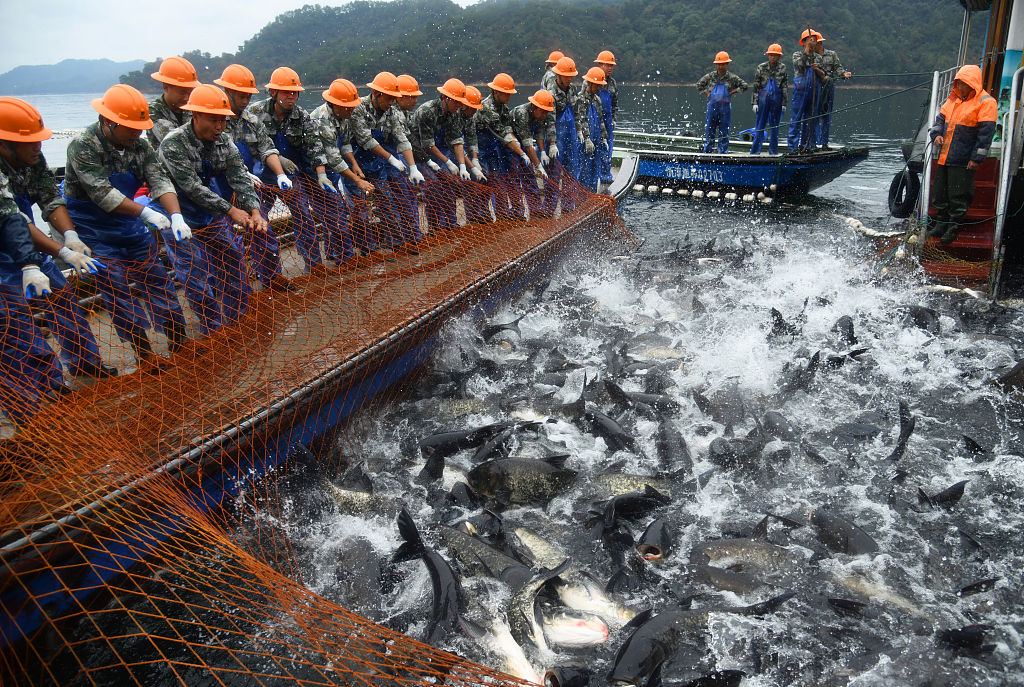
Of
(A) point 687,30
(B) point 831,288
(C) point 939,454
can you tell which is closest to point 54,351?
(C) point 939,454

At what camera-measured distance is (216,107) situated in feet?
18.0

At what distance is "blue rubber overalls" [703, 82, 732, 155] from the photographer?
15734 mm

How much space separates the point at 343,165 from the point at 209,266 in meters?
2.60

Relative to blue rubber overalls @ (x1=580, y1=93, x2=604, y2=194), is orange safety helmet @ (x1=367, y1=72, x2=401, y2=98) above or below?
above

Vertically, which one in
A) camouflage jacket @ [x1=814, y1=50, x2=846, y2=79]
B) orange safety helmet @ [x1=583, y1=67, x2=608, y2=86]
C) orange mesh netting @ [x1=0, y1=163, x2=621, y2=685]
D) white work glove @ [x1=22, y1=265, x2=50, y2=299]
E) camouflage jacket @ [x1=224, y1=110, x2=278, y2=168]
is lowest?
orange mesh netting @ [x1=0, y1=163, x2=621, y2=685]

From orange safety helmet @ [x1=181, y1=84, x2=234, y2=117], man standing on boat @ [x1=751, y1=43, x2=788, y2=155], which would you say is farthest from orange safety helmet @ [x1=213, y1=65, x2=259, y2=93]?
man standing on boat @ [x1=751, y1=43, x2=788, y2=155]

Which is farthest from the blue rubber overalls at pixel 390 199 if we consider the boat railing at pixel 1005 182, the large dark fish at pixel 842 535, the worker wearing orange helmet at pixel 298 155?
the boat railing at pixel 1005 182

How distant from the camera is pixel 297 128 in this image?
24.8 ft

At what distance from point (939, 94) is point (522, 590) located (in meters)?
12.7

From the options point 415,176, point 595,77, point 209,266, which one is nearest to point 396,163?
point 415,176

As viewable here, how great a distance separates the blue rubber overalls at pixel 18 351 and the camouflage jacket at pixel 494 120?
22.5ft

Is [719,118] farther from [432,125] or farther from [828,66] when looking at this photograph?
[432,125]

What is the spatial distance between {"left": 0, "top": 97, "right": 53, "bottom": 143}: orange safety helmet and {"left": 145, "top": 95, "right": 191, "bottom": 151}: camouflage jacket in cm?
184

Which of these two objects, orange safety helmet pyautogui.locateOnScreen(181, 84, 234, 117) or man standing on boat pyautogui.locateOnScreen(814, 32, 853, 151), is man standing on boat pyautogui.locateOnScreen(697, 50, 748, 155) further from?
orange safety helmet pyautogui.locateOnScreen(181, 84, 234, 117)
